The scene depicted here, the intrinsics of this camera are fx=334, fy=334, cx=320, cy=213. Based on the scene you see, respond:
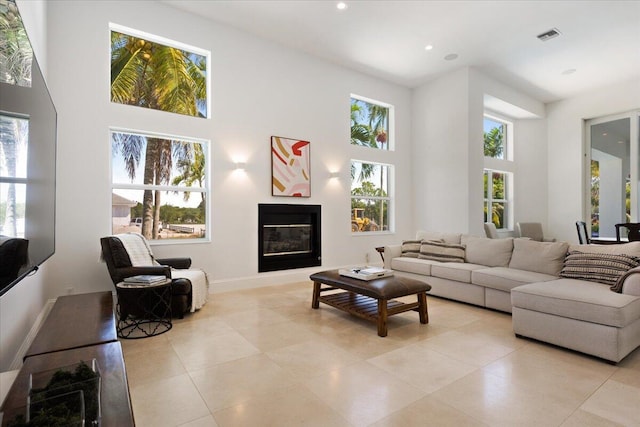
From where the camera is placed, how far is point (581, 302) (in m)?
2.59

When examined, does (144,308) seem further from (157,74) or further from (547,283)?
(547,283)

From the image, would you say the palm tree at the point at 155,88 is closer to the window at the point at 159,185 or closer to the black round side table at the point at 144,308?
the window at the point at 159,185

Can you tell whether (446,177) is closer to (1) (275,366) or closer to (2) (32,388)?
(1) (275,366)

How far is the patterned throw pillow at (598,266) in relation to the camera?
2986 millimetres

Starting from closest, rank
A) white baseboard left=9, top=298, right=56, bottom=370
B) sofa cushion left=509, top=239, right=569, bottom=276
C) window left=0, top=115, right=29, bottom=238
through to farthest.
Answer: window left=0, top=115, right=29, bottom=238, white baseboard left=9, top=298, right=56, bottom=370, sofa cushion left=509, top=239, right=569, bottom=276

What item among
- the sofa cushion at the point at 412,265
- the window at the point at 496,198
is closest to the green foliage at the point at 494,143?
the window at the point at 496,198

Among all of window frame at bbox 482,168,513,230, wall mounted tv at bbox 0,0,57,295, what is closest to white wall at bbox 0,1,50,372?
wall mounted tv at bbox 0,0,57,295

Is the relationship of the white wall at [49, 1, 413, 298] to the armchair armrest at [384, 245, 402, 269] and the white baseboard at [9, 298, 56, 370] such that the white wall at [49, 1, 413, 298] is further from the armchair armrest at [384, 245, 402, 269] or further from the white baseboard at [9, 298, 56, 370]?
the armchair armrest at [384, 245, 402, 269]

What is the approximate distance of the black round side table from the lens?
3.16 m

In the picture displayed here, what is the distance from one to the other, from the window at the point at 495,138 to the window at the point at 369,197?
2694 millimetres

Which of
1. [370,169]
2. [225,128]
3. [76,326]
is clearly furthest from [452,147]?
[76,326]

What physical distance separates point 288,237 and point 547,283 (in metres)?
3.63

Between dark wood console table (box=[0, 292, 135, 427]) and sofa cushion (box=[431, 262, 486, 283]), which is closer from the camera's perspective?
dark wood console table (box=[0, 292, 135, 427])

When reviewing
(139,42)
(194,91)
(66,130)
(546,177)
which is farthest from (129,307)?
(546,177)
